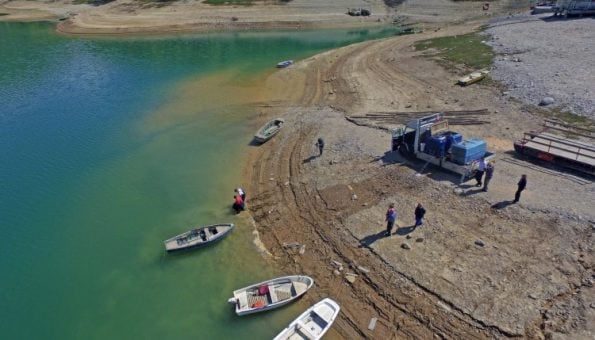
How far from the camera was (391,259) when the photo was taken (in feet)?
71.5

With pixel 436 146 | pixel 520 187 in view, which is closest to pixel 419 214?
pixel 520 187

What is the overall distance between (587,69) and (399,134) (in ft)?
86.5

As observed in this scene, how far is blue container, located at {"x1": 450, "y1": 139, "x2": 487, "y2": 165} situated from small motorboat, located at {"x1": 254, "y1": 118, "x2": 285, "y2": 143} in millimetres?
17130

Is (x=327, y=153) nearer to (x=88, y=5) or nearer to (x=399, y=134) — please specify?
(x=399, y=134)

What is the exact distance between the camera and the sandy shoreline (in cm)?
1847

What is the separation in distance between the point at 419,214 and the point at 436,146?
7379mm

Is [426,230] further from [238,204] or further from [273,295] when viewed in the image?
[238,204]

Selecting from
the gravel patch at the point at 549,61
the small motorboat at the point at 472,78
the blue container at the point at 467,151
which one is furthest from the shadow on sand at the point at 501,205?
the small motorboat at the point at 472,78

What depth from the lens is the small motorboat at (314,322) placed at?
18.3m

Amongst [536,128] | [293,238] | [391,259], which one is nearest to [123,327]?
[293,238]

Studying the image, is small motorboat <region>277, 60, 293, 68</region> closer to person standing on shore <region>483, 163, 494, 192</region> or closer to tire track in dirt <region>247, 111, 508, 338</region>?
tire track in dirt <region>247, 111, 508, 338</region>

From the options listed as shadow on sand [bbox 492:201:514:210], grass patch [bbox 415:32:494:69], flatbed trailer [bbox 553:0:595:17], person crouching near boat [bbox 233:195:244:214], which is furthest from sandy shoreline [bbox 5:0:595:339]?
flatbed trailer [bbox 553:0:595:17]

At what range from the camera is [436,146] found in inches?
1102

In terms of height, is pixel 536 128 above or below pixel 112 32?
below
